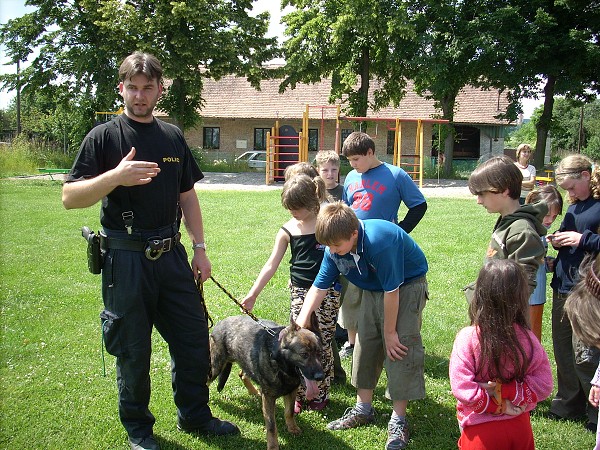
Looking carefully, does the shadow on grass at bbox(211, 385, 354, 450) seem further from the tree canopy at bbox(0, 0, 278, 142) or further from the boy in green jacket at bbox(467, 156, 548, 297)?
the tree canopy at bbox(0, 0, 278, 142)

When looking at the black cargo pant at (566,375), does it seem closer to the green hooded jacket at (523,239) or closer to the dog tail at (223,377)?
the green hooded jacket at (523,239)

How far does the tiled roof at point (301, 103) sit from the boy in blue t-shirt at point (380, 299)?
1276 inches

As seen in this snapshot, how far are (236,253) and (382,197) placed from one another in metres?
5.55

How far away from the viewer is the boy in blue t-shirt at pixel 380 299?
11.2ft

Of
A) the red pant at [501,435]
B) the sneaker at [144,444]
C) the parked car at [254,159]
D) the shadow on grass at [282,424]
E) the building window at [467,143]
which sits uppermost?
the building window at [467,143]

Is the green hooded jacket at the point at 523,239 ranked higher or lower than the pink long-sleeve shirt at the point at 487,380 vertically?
higher

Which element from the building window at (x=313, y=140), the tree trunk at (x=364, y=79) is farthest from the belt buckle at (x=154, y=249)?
the building window at (x=313, y=140)

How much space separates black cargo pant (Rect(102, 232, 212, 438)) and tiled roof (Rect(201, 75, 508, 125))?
32673 mm

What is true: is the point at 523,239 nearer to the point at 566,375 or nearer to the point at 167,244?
the point at 566,375

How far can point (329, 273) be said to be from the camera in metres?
3.79

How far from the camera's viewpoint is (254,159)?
35531 mm

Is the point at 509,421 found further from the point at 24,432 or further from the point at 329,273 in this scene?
the point at 24,432

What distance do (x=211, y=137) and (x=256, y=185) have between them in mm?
16336

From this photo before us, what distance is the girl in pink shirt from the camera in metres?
2.76
